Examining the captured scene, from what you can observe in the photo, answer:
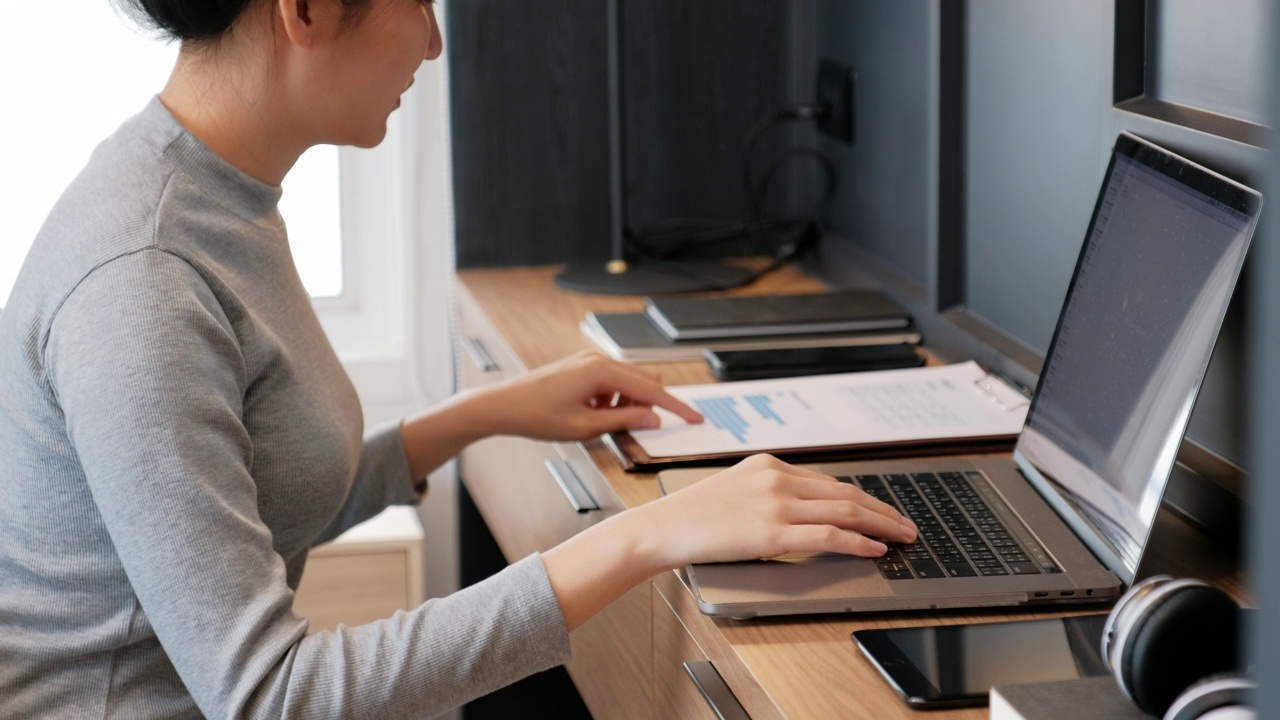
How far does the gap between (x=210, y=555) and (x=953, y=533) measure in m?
0.51

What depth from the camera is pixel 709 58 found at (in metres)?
2.09

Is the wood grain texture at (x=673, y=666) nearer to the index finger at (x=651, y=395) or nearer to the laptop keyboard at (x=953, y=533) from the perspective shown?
the laptop keyboard at (x=953, y=533)

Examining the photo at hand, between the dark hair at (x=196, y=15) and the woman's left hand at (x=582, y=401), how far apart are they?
1.38 ft

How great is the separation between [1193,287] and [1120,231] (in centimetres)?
14

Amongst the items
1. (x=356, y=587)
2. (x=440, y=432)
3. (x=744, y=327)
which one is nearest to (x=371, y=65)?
(x=440, y=432)

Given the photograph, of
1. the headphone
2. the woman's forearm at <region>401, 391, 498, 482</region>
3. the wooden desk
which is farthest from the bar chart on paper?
the headphone

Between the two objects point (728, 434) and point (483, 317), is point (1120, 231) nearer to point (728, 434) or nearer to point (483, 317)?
point (728, 434)

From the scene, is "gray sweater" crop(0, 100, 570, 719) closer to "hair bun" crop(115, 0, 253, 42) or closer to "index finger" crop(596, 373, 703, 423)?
"hair bun" crop(115, 0, 253, 42)

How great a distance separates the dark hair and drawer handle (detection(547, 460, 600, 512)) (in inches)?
18.6

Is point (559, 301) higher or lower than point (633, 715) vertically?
higher

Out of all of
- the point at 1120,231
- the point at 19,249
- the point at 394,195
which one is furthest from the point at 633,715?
the point at 19,249

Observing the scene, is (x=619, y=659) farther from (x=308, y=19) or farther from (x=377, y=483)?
(x=308, y=19)

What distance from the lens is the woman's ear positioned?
1006 millimetres

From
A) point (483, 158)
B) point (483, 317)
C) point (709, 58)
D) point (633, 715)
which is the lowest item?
point (633, 715)
